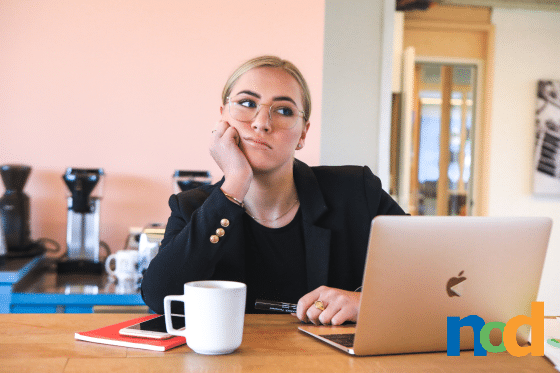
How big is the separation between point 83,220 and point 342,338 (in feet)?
4.89

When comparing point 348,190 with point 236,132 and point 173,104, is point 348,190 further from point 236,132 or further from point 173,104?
point 173,104

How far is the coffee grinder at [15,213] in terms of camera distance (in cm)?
194

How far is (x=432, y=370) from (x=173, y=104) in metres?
1.73

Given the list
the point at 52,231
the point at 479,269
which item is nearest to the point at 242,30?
the point at 52,231

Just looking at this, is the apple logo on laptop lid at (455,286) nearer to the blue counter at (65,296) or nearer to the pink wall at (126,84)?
the blue counter at (65,296)

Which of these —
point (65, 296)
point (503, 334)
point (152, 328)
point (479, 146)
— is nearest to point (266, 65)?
point (152, 328)

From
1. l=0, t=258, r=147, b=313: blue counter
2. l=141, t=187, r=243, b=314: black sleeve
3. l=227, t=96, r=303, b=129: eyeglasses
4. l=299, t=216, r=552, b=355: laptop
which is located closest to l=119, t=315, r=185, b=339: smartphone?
l=141, t=187, r=243, b=314: black sleeve

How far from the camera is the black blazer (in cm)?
108

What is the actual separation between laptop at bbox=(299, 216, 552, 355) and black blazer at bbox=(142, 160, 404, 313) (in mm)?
404

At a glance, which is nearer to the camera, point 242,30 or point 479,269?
point 479,269

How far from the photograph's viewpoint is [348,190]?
1.42m

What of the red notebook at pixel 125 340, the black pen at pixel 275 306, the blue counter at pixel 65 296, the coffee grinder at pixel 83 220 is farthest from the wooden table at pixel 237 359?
the coffee grinder at pixel 83 220

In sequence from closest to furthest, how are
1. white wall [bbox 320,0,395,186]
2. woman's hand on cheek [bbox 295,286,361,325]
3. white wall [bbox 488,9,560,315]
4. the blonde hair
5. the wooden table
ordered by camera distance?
1. the wooden table
2. woman's hand on cheek [bbox 295,286,361,325]
3. the blonde hair
4. white wall [bbox 320,0,395,186]
5. white wall [bbox 488,9,560,315]

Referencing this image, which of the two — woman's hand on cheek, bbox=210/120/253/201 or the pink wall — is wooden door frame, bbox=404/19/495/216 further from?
woman's hand on cheek, bbox=210/120/253/201
